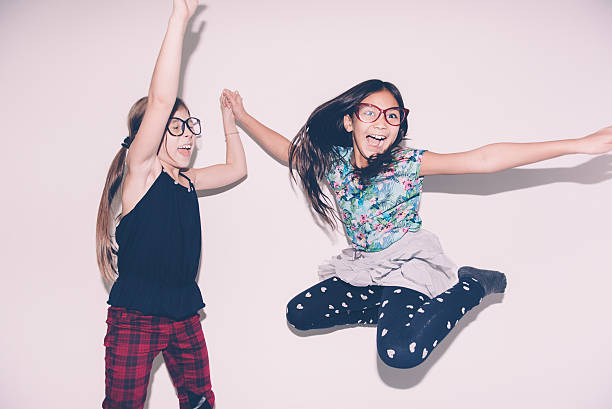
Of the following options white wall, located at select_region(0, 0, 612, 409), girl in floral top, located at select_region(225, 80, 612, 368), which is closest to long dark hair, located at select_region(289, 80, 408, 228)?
girl in floral top, located at select_region(225, 80, 612, 368)

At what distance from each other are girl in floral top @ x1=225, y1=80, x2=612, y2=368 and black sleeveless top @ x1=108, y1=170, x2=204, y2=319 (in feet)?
1.40

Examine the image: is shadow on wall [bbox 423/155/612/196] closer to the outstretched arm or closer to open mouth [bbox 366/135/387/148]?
open mouth [bbox 366/135/387/148]

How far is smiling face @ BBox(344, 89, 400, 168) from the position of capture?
1763mm

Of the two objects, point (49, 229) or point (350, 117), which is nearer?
point (350, 117)

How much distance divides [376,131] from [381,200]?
Result: 249mm

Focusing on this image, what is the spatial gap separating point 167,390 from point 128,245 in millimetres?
801

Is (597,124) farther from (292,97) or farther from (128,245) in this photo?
(128,245)

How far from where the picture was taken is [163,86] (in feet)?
4.94

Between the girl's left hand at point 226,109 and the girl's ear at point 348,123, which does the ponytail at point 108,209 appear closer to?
the girl's left hand at point 226,109

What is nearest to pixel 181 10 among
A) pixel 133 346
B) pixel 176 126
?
pixel 176 126

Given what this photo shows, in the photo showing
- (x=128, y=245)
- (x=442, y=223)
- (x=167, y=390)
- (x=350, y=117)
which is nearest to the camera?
(x=128, y=245)

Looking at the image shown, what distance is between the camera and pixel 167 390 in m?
2.12

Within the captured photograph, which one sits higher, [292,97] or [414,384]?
[292,97]

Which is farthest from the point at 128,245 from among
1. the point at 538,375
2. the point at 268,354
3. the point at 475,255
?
the point at 538,375
